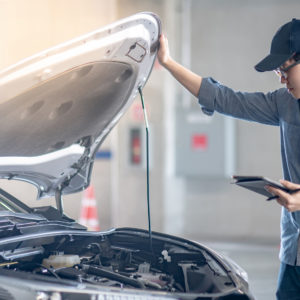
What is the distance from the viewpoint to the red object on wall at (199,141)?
7926 mm

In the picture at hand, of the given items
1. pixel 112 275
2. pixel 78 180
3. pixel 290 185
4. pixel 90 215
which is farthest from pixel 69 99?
pixel 90 215

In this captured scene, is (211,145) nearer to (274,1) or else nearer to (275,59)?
(274,1)

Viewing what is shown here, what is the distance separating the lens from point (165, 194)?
8000 mm

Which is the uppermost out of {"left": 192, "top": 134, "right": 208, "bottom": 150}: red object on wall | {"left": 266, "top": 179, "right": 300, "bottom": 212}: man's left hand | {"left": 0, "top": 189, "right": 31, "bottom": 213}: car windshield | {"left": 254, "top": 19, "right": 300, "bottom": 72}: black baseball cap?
{"left": 254, "top": 19, "right": 300, "bottom": 72}: black baseball cap

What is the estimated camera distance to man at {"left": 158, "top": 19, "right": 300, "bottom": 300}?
266cm

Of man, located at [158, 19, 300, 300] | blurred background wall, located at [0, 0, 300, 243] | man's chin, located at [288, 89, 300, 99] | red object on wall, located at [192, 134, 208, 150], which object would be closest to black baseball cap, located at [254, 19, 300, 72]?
man, located at [158, 19, 300, 300]

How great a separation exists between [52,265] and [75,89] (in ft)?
2.71

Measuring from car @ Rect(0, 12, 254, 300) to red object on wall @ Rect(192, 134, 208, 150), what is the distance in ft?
15.5

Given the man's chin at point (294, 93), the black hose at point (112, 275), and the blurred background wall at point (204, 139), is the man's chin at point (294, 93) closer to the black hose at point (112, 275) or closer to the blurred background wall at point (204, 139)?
the black hose at point (112, 275)

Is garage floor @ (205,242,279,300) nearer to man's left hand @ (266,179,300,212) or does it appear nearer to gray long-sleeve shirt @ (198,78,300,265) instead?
gray long-sleeve shirt @ (198,78,300,265)

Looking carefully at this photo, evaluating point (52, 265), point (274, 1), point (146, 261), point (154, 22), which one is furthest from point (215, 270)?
point (274, 1)

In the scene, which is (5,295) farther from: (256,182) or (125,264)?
(256,182)

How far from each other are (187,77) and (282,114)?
56 cm

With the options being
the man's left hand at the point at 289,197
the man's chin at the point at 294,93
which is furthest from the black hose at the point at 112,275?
the man's chin at the point at 294,93
